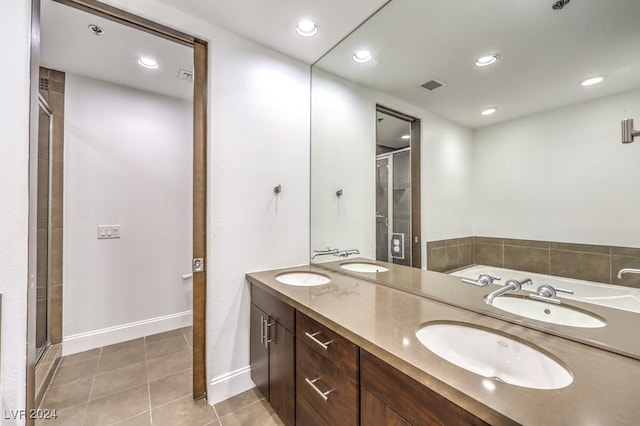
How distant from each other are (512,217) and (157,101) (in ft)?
10.7

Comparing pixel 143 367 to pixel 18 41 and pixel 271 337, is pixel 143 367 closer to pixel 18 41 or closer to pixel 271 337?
pixel 271 337

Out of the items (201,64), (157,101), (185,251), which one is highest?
(157,101)

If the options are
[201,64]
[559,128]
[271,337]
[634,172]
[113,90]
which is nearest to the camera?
[634,172]

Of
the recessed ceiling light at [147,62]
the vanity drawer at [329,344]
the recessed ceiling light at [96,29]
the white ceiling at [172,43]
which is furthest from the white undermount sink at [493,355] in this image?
the recessed ceiling light at [147,62]

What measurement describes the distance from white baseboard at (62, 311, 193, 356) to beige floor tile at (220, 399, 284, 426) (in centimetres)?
159

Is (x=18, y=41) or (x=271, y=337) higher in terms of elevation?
(x=18, y=41)

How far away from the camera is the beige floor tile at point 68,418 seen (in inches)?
60.4

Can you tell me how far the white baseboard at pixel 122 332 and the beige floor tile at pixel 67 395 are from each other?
53cm

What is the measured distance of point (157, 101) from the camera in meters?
2.76

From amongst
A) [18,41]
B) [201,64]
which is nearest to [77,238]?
[18,41]

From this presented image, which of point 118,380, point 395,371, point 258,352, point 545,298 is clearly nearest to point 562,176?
point 545,298

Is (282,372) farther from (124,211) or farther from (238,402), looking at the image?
(124,211)

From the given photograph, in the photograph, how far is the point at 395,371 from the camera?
0.84m

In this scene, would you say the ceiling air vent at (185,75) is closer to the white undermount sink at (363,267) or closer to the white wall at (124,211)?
the white wall at (124,211)
